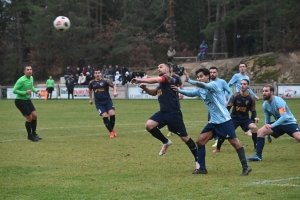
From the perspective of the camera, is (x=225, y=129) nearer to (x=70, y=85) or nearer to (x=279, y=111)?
(x=279, y=111)

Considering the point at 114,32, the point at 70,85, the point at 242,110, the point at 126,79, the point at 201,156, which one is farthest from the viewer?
the point at 114,32

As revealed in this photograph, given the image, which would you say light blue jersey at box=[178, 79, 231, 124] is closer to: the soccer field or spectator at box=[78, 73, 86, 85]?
the soccer field

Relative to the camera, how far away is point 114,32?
65312mm

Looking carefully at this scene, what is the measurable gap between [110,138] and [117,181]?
7.80m

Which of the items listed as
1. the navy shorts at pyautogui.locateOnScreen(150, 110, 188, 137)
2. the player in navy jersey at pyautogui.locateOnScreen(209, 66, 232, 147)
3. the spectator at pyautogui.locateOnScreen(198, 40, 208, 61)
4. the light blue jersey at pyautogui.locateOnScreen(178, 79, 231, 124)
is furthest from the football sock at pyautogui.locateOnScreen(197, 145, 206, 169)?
the spectator at pyautogui.locateOnScreen(198, 40, 208, 61)

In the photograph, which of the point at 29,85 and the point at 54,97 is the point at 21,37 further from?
the point at 29,85

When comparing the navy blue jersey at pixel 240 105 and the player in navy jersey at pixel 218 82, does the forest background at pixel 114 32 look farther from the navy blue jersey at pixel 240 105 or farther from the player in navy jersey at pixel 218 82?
the navy blue jersey at pixel 240 105

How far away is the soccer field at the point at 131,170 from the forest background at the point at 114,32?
43.7 m

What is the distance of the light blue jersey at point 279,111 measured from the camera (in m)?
11.4

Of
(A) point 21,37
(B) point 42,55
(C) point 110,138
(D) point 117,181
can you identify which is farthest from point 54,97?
(D) point 117,181

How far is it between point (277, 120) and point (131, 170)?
3.14 m

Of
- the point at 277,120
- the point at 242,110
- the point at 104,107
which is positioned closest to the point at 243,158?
the point at 277,120

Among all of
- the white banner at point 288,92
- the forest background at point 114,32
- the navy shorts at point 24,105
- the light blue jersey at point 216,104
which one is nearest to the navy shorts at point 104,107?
the navy shorts at point 24,105

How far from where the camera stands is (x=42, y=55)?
67062 millimetres
